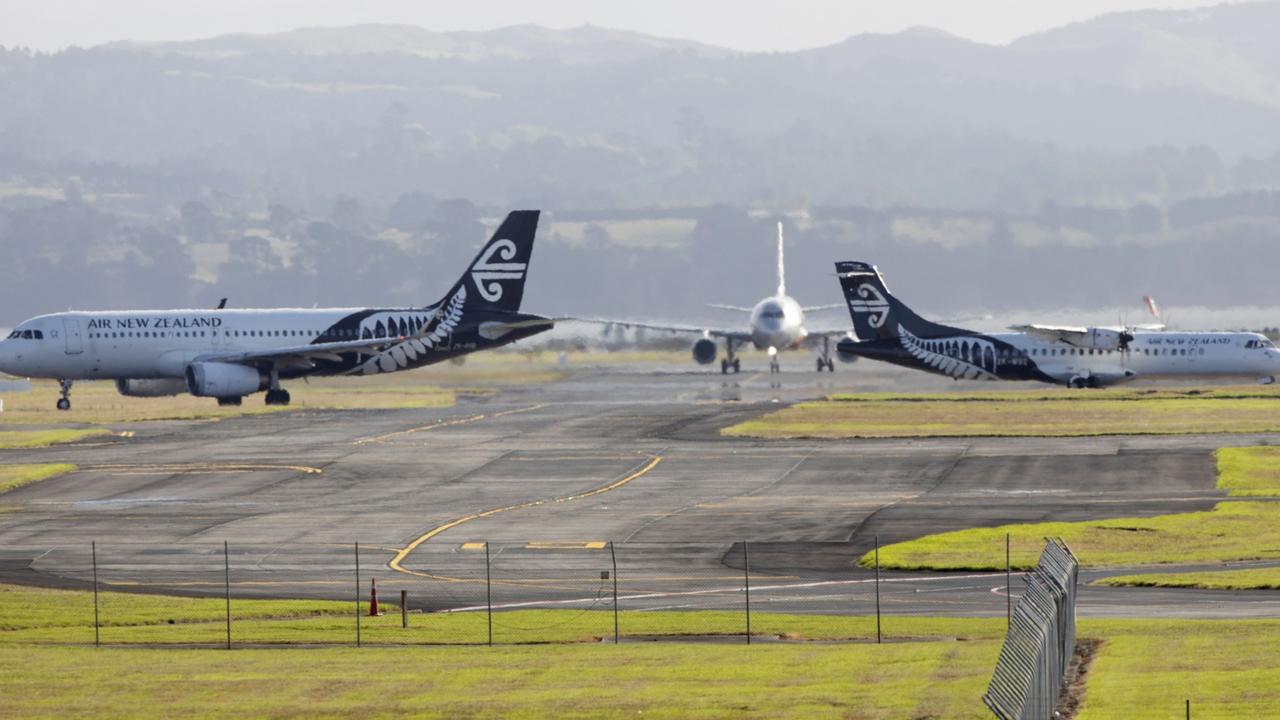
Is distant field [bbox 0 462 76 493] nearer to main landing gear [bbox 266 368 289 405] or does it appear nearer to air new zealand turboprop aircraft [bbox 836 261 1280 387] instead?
main landing gear [bbox 266 368 289 405]

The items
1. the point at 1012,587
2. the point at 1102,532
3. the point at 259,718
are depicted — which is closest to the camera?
the point at 259,718

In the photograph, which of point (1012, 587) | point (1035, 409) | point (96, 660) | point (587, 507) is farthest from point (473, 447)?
point (96, 660)

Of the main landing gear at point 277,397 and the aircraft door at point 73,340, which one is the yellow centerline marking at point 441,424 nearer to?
the main landing gear at point 277,397

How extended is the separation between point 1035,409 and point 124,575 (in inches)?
2119

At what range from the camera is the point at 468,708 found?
94.4ft

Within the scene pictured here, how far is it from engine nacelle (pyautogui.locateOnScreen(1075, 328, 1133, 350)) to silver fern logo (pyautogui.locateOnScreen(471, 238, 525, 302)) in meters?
28.6

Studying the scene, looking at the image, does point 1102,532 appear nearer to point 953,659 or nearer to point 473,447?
point 953,659

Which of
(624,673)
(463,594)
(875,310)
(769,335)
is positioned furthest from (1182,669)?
(769,335)

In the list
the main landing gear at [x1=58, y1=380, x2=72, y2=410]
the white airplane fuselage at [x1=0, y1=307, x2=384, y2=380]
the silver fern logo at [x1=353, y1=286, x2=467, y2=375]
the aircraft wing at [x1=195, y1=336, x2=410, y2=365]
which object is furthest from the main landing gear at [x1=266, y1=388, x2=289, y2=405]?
the main landing gear at [x1=58, y1=380, x2=72, y2=410]

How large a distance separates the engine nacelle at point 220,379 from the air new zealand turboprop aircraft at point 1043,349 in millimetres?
29915

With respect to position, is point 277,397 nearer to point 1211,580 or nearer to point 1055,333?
point 1055,333

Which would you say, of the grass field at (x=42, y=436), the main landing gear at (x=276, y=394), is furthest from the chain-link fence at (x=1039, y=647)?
the main landing gear at (x=276, y=394)

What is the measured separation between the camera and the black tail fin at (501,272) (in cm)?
9869

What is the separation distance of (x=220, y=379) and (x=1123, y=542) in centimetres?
5630
